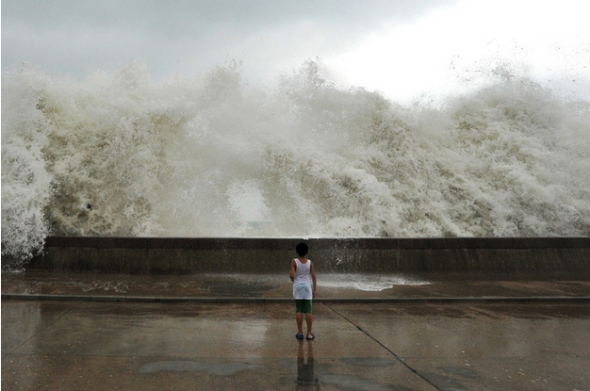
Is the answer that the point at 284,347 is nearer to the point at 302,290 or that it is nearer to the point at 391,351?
the point at 302,290

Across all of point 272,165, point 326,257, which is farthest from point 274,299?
point 272,165

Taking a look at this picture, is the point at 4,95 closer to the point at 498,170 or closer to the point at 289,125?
the point at 289,125

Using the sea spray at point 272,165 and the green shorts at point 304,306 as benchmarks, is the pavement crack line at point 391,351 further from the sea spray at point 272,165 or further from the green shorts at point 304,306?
the sea spray at point 272,165

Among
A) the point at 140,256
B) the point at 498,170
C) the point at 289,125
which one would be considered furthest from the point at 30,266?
the point at 498,170

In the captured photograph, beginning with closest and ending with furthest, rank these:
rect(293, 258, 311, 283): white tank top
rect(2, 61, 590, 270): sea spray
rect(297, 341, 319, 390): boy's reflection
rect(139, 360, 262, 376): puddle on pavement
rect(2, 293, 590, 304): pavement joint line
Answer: rect(297, 341, 319, 390): boy's reflection
rect(139, 360, 262, 376): puddle on pavement
rect(293, 258, 311, 283): white tank top
rect(2, 293, 590, 304): pavement joint line
rect(2, 61, 590, 270): sea spray

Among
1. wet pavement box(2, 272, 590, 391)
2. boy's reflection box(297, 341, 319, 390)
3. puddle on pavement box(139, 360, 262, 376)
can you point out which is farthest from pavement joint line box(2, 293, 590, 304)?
puddle on pavement box(139, 360, 262, 376)

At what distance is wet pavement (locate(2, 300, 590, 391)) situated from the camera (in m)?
3.15

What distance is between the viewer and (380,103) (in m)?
12.4

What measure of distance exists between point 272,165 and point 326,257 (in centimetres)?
379

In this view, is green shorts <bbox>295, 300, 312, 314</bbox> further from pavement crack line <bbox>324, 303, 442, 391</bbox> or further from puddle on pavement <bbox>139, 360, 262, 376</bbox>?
puddle on pavement <bbox>139, 360, 262, 376</bbox>

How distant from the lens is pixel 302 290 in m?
4.27

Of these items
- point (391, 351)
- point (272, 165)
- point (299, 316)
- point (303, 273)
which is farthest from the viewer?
point (272, 165)

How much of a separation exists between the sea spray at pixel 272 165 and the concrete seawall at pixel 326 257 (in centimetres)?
132

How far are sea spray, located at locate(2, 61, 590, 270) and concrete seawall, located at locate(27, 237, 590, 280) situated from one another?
1318 mm
